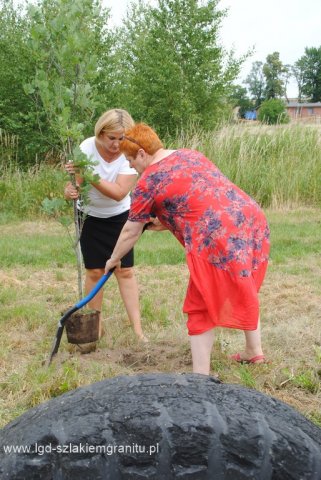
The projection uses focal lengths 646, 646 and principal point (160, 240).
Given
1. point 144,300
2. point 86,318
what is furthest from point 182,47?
point 86,318

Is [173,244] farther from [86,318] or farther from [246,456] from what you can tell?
[246,456]

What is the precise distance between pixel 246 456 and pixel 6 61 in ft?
50.3

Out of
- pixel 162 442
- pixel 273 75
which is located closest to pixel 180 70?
pixel 162 442

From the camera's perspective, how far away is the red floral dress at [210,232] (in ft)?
10.9

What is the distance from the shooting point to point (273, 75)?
79.7m

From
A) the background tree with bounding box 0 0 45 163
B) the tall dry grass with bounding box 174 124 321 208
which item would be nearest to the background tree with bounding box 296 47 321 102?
the background tree with bounding box 0 0 45 163

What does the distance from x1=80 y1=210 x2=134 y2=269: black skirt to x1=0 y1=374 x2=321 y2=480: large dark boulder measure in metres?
3.54

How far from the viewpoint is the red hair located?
3520 mm

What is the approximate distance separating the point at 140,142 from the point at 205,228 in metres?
0.61

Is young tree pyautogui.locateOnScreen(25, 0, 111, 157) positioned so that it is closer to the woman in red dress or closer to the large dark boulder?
the woman in red dress

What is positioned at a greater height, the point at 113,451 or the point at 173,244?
the point at 113,451

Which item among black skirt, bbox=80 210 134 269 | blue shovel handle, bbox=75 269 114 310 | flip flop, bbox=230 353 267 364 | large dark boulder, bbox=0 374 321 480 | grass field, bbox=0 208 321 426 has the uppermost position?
large dark boulder, bbox=0 374 321 480

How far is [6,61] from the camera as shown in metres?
15.1

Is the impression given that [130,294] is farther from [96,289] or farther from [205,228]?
[205,228]
